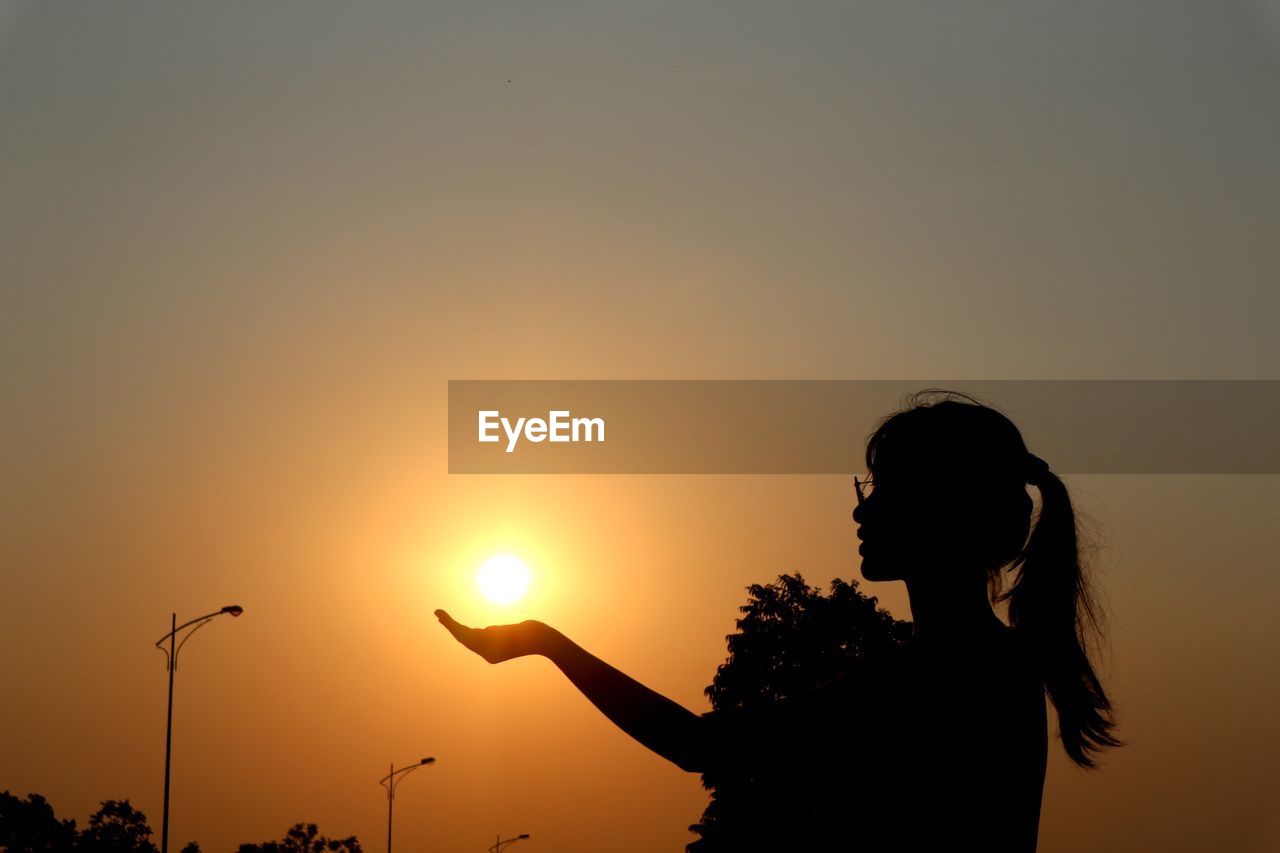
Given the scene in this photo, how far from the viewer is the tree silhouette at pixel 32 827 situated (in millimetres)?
51656

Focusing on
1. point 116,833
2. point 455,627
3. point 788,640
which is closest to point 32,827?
point 116,833

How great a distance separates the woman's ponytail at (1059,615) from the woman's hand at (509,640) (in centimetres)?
72

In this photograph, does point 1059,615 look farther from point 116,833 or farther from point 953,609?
point 116,833

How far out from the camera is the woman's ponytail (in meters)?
2.21

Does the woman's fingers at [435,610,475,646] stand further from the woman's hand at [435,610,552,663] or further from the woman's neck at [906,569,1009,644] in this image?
the woman's neck at [906,569,1009,644]

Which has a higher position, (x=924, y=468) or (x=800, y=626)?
(x=800, y=626)

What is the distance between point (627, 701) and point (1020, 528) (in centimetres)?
67

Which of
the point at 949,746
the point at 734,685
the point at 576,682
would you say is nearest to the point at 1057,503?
the point at 949,746

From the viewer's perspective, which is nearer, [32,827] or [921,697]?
[921,697]

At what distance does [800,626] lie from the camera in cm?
4191

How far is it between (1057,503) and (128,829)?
5694 centimetres

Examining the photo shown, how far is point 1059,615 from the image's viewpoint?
7.45 ft

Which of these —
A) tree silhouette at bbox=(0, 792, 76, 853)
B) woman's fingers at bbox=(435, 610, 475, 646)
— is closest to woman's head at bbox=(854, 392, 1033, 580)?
woman's fingers at bbox=(435, 610, 475, 646)

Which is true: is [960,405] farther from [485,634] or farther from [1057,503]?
[485,634]
